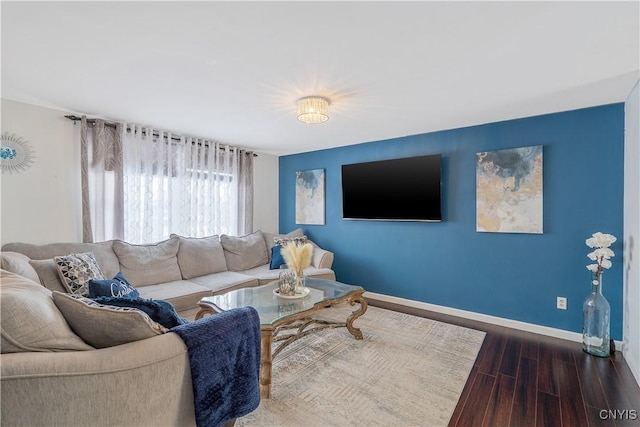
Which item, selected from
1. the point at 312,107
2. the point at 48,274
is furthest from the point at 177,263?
the point at 312,107

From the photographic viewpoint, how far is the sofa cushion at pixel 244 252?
4.15 meters

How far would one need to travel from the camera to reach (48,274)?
8.11 feet

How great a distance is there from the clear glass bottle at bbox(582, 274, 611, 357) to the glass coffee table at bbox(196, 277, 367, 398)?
1.98m

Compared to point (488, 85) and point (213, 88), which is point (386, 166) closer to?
point (488, 85)

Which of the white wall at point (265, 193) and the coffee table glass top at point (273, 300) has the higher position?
the white wall at point (265, 193)

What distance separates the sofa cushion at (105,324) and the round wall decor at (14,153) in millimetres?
2553

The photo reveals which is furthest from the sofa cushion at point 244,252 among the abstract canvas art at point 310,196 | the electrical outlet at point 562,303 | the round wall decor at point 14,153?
the electrical outlet at point 562,303

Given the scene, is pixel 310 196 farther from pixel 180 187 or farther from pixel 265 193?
pixel 180 187

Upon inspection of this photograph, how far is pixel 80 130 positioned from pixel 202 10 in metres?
2.62

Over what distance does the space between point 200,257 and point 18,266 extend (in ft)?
5.78

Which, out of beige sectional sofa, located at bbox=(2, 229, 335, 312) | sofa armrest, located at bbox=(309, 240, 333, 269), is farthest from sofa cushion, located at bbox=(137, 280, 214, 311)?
sofa armrest, located at bbox=(309, 240, 333, 269)

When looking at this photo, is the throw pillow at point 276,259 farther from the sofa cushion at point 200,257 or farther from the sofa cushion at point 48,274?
the sofa cushion at point 48,274

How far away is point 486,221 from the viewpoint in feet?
11.0

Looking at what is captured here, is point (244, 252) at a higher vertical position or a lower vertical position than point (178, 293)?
higher
